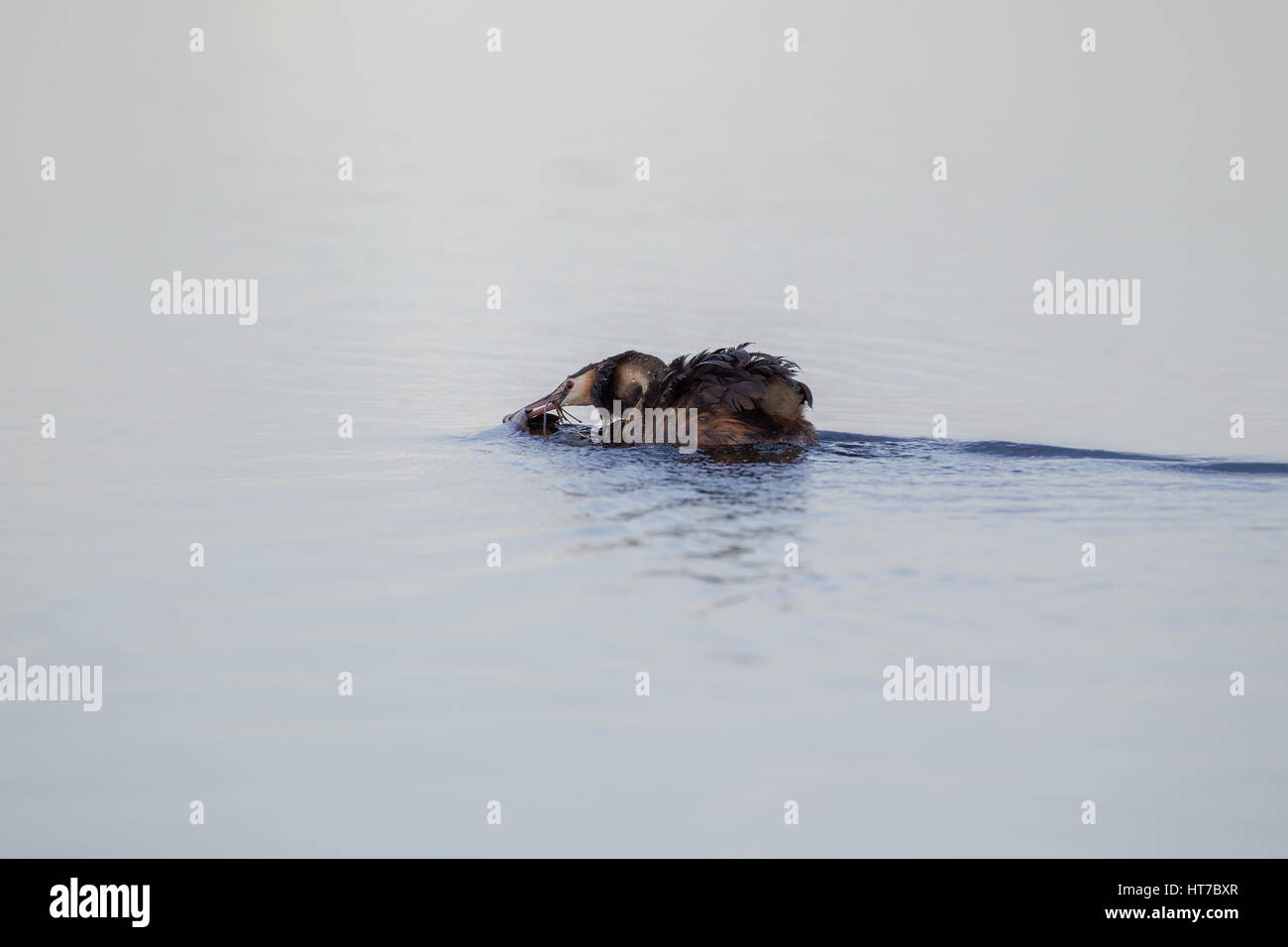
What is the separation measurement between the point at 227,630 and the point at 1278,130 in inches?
655

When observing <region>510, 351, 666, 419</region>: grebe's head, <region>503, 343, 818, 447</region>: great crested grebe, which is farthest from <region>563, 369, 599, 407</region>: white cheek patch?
<region>503, 343, 818, 447</region>: great crested grebe

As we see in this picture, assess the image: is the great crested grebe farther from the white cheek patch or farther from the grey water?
→ the white cheek patch

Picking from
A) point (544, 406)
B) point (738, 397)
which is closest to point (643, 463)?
point (738, 397)

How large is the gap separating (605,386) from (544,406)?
493 millimetres

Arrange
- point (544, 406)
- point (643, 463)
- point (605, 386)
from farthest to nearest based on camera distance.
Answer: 1. point (605, 386)
2. point (544, 406)
3. point (643, 463)

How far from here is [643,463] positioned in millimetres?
10359

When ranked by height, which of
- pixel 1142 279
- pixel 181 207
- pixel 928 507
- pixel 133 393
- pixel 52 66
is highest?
pixel 52 66

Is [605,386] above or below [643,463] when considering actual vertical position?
above

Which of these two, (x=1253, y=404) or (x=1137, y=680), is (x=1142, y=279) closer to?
(x=1253, y=404)

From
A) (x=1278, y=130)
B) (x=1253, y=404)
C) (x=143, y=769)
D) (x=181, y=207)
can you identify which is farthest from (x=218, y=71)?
(x=143, y=769)

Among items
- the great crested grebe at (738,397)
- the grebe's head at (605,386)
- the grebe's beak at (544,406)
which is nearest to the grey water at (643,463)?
the great crested grebe at (738,397)

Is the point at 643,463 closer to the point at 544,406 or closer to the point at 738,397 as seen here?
the point at 738,397

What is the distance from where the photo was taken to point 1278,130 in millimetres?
19766

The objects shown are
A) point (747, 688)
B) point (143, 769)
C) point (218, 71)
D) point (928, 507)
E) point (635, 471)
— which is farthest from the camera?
point (218, 71)
